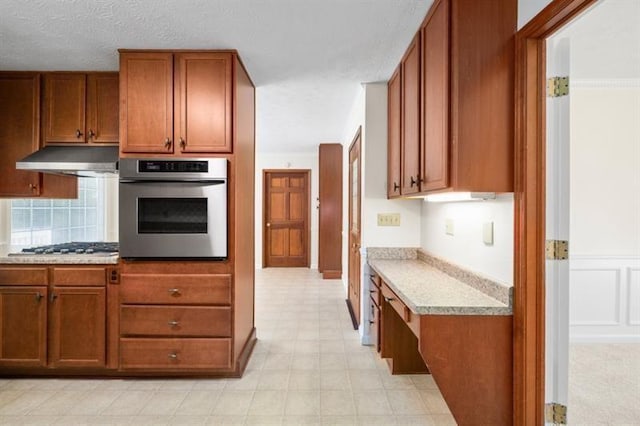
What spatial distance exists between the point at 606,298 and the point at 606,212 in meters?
0.77

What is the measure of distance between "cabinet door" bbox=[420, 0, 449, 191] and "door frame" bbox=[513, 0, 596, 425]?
33cm

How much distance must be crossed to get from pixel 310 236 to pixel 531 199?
5.66 metres

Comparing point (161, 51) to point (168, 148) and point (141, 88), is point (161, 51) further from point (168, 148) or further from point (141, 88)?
point (168, 148)

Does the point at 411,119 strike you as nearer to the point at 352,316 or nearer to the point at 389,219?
the point at 389,219

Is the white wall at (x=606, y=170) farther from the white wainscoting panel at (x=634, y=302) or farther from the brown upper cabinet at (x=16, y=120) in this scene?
the brown upper cabinet at (x=16, y=120)

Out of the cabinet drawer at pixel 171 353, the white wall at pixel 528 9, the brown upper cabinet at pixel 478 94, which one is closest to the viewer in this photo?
the white wall at pixel 528 9

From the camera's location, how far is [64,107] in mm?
2805

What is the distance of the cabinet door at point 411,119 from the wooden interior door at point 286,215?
4.68 m

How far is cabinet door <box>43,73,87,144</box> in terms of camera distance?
2.80 meters

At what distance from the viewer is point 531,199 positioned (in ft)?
5.36

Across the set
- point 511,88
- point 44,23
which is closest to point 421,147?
point 511,88

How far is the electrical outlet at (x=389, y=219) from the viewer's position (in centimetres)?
307

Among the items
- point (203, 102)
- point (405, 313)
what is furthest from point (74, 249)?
point (405, 313)

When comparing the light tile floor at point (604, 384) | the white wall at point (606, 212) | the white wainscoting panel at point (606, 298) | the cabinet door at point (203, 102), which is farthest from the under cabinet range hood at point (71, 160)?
the white wainscoting panel at point (606, 298)
